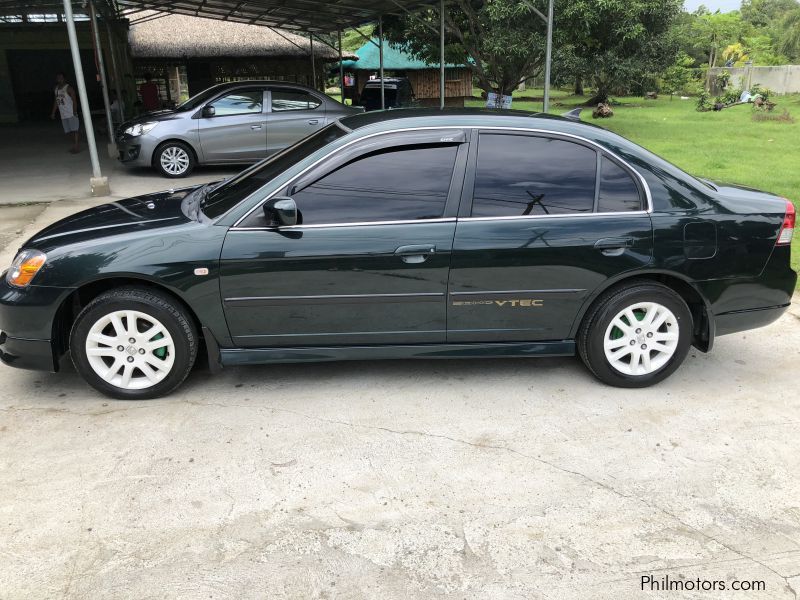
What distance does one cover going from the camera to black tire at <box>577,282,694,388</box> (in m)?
3.91

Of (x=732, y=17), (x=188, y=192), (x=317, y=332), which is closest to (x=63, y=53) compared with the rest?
(x=188, y=192)

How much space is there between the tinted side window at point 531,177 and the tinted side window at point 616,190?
0.20 feet

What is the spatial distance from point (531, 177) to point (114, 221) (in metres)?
2.52

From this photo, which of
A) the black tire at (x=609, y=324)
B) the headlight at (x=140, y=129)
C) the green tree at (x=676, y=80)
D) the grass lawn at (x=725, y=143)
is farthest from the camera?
the green tree at (x=676, y=80)

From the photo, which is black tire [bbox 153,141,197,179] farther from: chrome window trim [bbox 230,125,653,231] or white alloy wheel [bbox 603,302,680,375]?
white alloy wheel [bbox 603,302,680,375]

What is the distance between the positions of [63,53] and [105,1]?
8.09 metres

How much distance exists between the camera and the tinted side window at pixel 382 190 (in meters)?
3.75

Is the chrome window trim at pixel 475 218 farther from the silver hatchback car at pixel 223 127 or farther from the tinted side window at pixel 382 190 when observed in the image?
the silver hatchback car at pixel 223 127

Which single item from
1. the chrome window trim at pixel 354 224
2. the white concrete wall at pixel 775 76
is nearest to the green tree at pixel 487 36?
the chrome window trim at pixel 354 224

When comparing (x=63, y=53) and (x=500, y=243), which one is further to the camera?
(x=63, y=53)

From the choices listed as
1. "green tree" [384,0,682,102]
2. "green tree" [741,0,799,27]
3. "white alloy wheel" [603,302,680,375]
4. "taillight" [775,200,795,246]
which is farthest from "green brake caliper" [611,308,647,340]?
"green tree" [741,0,799,27]

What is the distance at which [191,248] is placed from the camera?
366 cm

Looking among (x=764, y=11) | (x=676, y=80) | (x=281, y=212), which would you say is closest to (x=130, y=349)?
(x=281, y=212)

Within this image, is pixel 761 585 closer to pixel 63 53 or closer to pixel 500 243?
pixel 500 243
